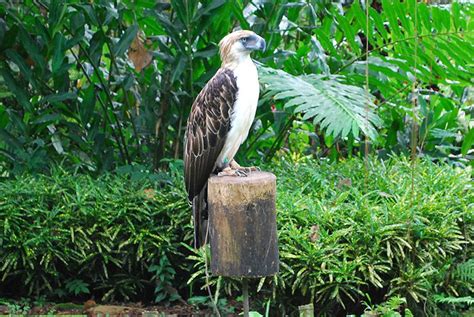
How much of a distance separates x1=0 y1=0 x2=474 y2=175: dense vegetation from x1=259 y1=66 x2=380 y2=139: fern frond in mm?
20

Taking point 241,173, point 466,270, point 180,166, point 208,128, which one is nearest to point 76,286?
point 180,166

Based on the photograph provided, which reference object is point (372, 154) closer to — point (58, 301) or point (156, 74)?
point (156, 74)

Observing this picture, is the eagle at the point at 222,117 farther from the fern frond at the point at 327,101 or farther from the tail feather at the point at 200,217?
the fern frond at the point at 327,101

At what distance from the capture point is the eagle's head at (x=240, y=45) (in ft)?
14.0

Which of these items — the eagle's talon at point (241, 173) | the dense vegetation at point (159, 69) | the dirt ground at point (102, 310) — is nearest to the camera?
the eagle's talon at point (241, 173)

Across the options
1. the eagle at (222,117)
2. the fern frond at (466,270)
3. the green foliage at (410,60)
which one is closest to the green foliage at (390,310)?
the fern frond at (466,270)

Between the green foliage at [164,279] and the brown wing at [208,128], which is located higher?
the brown wing at [208,128]

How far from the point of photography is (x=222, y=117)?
437cm

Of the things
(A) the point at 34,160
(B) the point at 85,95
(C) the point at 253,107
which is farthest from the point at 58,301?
(C) the point at 253,107

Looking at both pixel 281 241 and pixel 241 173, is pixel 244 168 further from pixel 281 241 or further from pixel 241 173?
pixel 281 241

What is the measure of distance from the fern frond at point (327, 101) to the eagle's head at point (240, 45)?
3.27ft

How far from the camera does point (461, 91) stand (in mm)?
7238

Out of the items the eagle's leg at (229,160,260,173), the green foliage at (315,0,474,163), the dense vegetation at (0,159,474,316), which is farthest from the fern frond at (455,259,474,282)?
the eagle's leg at (229,160,260,173)

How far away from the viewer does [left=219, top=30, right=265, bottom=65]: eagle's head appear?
4281 mm
